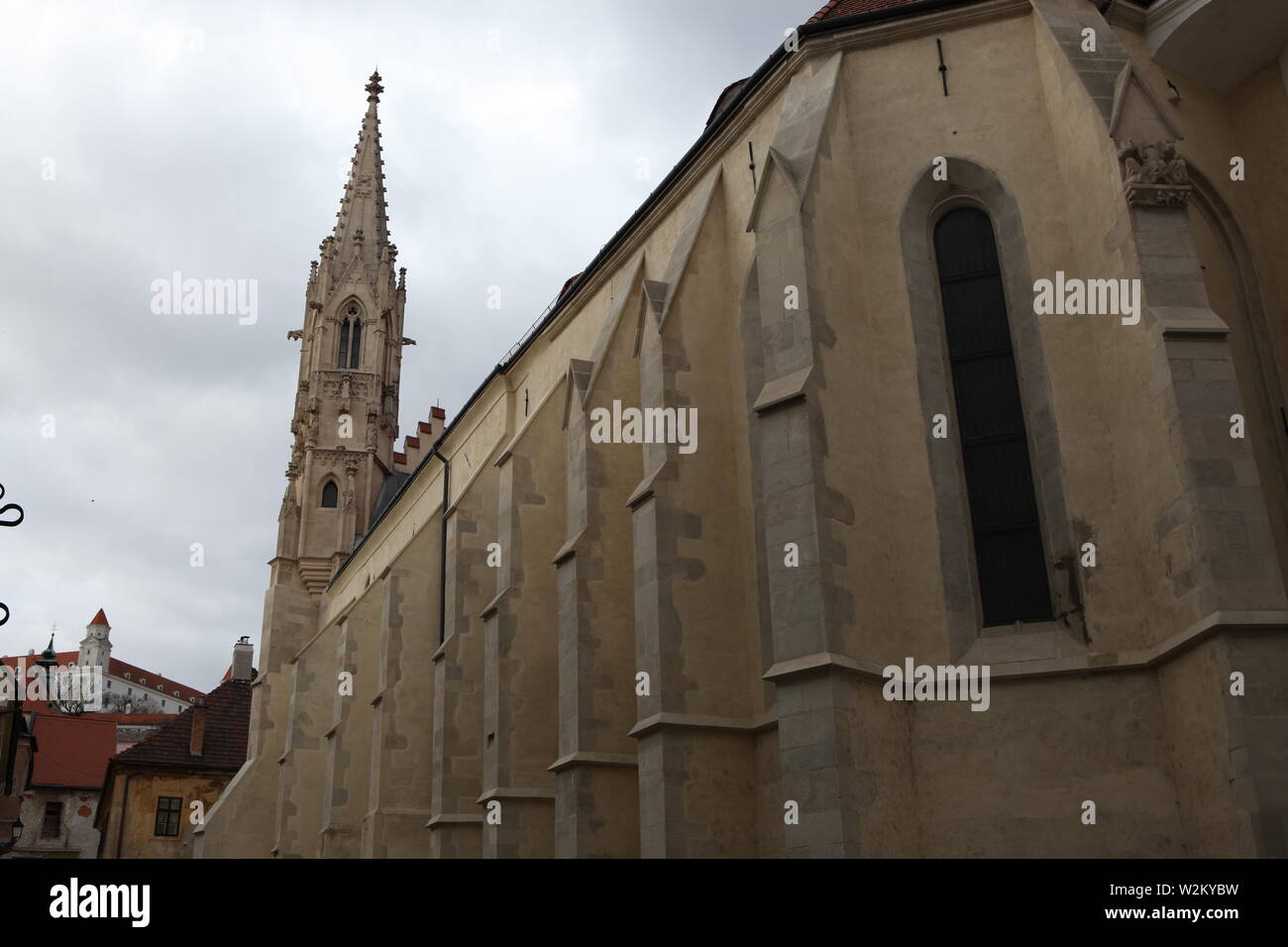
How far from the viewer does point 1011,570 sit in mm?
12672

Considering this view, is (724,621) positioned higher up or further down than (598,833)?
higher up

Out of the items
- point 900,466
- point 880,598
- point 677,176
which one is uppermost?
point 677,176

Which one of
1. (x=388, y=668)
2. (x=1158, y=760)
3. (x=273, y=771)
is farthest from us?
(x=273, y=771)

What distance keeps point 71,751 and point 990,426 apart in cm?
5315

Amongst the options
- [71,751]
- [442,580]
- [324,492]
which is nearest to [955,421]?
[442,580]

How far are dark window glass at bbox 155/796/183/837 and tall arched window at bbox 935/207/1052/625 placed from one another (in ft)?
103

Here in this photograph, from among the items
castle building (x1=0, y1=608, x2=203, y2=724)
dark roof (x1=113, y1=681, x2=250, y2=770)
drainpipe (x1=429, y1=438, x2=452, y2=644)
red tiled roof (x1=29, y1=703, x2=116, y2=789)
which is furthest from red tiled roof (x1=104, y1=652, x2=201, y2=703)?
drainpipe (x1=429, y1=438, x2=452, y2=644)

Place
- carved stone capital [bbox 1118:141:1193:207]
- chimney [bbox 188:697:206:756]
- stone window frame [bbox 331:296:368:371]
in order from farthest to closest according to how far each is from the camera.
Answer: stone window frame [bbox 331:296:368:371], chimney [bbox 188:697:206:756], carved stone capital [bbox 1118:141:1193:207]

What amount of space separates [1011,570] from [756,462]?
11.0 feet

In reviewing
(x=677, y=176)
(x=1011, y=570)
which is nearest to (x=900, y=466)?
(x=1011, y=570)

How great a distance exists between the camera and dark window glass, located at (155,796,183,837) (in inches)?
1452

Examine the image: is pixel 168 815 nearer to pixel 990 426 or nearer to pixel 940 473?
pixel 940 473

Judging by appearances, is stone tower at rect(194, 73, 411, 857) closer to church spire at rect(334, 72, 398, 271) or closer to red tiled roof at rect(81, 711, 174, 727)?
church spire at rect(334, 72, 398, 271)
